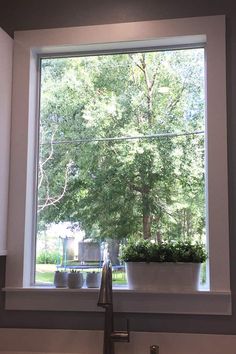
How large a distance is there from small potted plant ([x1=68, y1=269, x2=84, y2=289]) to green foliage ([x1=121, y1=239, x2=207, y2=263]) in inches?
8.3

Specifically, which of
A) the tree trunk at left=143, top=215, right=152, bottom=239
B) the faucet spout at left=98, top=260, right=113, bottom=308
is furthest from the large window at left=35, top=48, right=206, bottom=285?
the faucet spout at left=98, top=260, right=113, bottom=308

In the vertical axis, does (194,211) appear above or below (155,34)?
below

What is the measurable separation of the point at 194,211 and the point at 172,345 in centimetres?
57

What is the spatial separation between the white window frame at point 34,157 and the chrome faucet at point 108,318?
14 centimetres

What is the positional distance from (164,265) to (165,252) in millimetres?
53

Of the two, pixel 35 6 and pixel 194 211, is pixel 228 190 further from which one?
pixel 35 6

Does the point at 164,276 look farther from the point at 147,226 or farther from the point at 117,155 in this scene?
the point at 117,155

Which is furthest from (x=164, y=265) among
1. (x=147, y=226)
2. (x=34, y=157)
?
(x=34, y=157)

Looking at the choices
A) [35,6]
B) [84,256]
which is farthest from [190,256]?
[35,6]

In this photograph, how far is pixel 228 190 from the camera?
198cm

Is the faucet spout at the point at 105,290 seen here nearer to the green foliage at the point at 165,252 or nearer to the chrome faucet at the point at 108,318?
the chrome faucet at the point at 108,318

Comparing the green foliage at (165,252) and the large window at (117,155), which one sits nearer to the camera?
the green foliage at (165,252)

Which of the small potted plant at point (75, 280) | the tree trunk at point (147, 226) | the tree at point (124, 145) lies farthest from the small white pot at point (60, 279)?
the tree trunk at point (147, 226)

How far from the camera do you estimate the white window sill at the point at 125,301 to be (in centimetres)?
193
